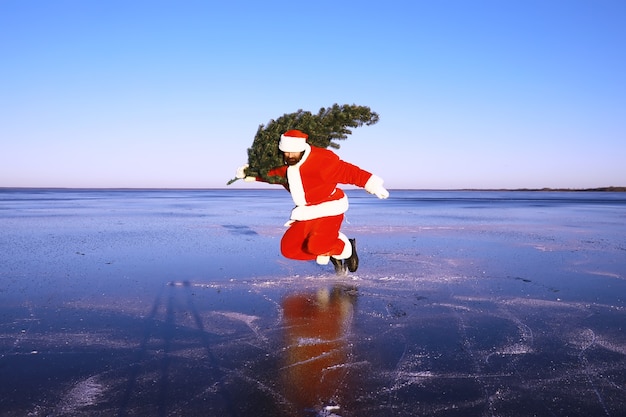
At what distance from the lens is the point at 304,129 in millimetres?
6441

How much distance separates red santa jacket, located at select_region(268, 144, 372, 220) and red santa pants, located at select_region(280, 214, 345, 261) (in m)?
0.10

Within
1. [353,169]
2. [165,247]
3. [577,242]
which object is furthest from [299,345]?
[577,242]

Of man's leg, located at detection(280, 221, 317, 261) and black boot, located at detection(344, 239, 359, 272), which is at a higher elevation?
man's leg, located at detection(280, 221, 317, 261)

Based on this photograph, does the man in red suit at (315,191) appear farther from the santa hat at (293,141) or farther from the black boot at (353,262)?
the black boot at (353,262)

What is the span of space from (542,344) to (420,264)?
3755mm

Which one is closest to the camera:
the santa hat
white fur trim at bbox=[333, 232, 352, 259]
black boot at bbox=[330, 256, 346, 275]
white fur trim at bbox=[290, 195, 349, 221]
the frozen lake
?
the frozen lake

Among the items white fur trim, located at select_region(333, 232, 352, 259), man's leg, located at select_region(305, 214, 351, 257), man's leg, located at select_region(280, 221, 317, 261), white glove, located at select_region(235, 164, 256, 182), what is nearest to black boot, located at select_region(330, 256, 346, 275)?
white fur trim, located at select_region(333, 232, 352, 259)

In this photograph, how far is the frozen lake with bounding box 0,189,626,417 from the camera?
2.82 metres

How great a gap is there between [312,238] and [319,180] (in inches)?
27.5

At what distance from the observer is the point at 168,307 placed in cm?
491

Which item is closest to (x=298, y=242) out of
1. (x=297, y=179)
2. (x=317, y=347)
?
(x=297, y=179)

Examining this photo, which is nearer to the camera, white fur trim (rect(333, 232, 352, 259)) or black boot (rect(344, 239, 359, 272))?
white fur trim (rect(333, 232, 352, 259))

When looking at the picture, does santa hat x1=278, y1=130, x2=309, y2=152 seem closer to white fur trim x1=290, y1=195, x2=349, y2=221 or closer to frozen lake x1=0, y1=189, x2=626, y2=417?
white fur trim x1=290, y1=195, x2=349, y2=221

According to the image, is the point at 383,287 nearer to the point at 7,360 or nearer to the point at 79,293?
the point at 79,293
